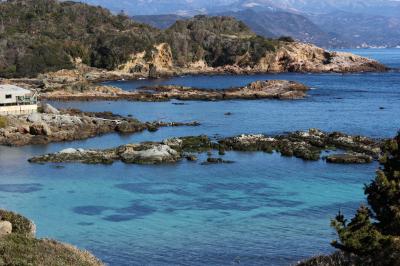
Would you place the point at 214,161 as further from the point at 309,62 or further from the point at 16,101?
the point at 309,62

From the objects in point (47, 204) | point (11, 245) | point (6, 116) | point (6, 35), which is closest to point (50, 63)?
point (6, 35)

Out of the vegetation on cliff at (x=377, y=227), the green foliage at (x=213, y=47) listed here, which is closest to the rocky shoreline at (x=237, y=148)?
the vegetation on cliff at (x=377, y=227)

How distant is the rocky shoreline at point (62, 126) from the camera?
50.2 meters

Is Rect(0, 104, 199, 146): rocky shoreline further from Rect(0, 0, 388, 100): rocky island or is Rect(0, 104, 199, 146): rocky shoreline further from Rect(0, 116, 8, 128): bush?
Rect(0, 0, 388, 100): rocky island

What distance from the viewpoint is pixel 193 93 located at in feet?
285

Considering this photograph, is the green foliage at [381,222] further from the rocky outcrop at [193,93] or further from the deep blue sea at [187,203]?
the rocky outcrop at [193,93]

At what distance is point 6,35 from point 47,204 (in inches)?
3765

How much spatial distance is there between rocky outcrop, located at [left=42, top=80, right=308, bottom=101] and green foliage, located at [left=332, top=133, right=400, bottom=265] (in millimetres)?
65713

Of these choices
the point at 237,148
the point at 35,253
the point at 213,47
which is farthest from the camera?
the point at 213,47

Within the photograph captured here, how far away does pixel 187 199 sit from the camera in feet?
110

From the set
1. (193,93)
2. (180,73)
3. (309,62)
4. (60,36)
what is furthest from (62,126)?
(309,62)

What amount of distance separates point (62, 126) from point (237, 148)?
53.3 feet

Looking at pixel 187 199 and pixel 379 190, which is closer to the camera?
pixel 379 190

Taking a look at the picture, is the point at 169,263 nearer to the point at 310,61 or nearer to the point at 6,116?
the point at 6,116
